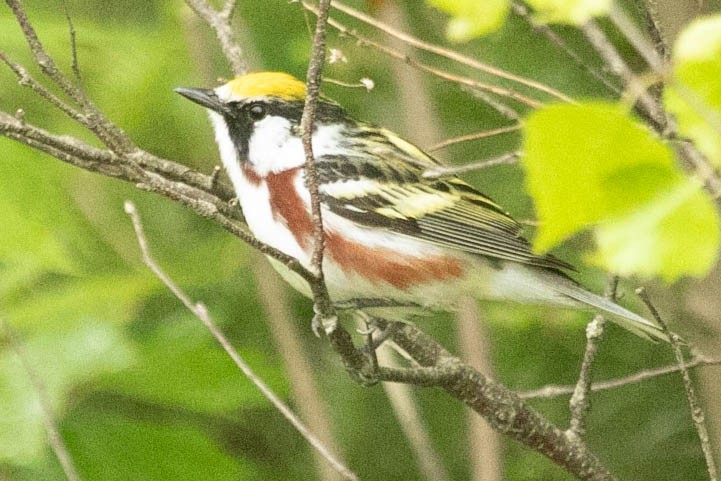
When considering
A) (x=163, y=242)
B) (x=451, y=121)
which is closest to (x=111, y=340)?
(x=163, y=242)

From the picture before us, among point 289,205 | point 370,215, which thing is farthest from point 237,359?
point 370,215

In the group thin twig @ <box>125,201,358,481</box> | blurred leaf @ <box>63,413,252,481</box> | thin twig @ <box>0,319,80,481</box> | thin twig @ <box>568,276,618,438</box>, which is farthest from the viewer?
blurred leaf @ <box>63,413,252,481</box>

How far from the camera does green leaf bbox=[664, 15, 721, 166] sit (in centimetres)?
95

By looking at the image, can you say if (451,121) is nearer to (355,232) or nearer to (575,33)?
(575,33)

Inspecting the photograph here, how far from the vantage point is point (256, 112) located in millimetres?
3010

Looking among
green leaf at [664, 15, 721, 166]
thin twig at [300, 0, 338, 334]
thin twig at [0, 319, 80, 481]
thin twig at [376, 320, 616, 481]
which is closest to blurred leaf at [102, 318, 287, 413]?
thin twig at [0, 319, 80, 481]

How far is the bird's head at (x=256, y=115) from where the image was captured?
294cm

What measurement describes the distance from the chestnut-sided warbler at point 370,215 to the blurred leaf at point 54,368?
564 mm

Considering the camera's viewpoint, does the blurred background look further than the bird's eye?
Yes

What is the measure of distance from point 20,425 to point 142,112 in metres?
1.46

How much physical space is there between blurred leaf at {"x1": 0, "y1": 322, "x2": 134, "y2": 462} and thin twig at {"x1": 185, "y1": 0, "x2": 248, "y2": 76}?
0.85m

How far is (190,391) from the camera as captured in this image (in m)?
3.15

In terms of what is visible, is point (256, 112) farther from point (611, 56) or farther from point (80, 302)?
point (611, 56)

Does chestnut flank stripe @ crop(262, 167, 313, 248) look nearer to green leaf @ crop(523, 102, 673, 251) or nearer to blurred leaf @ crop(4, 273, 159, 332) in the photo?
blurred leaf @ crop(4, 273, 159, 332)
